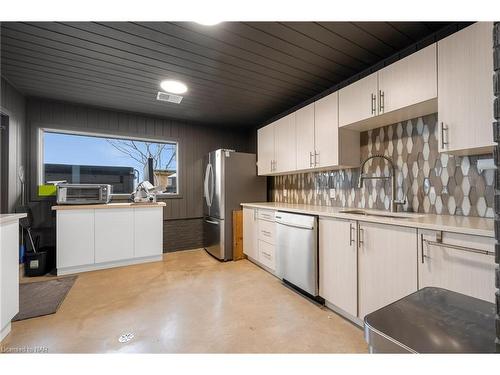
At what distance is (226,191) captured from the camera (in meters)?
3.51

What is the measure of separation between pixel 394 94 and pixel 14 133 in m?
4.15

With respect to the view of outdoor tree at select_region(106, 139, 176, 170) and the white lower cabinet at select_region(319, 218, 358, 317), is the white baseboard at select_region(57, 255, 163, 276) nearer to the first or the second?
the view of outdoor tree at select_region(106, 139, 176, 170)

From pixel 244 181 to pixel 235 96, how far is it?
1288 mm

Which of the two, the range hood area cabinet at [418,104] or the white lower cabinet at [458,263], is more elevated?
the range hood area cabinet at [418,104]

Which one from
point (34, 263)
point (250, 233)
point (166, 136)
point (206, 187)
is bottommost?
point (34, 263)

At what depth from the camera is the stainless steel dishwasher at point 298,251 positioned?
2.17 meters

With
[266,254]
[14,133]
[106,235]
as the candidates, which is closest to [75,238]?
[106,235]

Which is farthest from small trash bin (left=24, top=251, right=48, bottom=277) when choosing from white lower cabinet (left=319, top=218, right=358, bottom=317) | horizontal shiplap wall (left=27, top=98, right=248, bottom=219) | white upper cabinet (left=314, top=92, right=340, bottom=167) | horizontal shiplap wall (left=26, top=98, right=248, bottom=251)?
white upper cabinet (left=314, top=92, right=340, bottom=167)

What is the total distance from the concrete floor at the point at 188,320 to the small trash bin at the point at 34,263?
22.0 inches

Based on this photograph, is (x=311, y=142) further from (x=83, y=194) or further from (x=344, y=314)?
(x=83, y=194)

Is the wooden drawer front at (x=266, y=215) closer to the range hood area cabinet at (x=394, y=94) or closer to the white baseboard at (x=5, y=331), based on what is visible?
the range hood area cabinet at (x=394, y=94)

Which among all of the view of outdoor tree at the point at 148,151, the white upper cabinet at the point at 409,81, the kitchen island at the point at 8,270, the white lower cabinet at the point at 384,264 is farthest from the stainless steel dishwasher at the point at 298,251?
the view of outdoor tree at the point at 148,151

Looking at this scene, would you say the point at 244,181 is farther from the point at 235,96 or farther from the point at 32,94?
the point at 32,94

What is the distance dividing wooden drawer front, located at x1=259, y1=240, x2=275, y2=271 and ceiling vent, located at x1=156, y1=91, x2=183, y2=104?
229 cm
